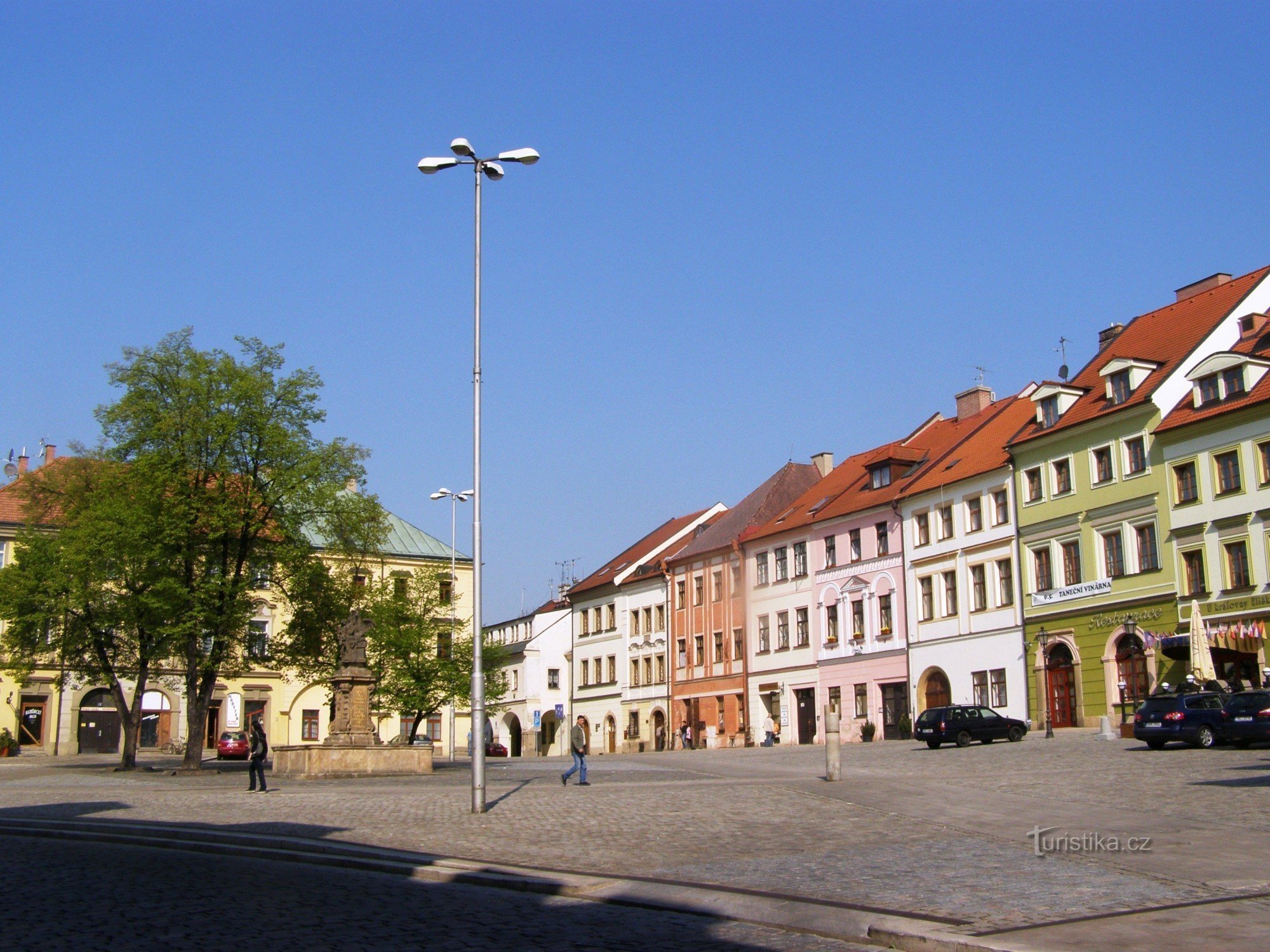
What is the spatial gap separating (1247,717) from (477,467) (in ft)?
65.3

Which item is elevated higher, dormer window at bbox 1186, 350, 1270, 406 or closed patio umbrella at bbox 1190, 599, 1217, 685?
dormer window at bbox 1186, 350, 1270, 406

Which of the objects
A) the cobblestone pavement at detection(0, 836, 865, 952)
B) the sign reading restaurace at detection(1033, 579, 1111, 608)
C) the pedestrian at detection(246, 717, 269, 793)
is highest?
the sign reading restaurace at detection(1033, 579, 1111, 608)

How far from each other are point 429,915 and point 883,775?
1956 centimetres

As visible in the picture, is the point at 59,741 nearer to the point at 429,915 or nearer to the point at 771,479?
the point at 771,479

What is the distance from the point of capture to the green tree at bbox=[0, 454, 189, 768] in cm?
3969

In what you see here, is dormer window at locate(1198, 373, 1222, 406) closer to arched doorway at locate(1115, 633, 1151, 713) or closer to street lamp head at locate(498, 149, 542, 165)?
arched doorway at locate(1115, 633, 1151, 713)

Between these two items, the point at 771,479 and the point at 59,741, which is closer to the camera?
the point at 59,741

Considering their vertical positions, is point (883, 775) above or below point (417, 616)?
below

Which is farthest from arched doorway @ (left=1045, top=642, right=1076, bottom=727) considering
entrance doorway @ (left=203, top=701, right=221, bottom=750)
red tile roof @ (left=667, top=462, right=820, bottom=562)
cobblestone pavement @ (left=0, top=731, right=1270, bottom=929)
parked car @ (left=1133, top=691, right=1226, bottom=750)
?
entrance doorway @ (left=203, top=701, right=221, bottom=750)

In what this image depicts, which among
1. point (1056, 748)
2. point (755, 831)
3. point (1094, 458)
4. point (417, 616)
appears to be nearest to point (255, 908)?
point (755, 831)

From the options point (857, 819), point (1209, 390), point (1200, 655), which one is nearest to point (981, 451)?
point (1209, 390)

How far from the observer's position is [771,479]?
232ft

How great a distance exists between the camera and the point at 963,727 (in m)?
40.8

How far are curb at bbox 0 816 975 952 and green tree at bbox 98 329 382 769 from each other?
20.7m
